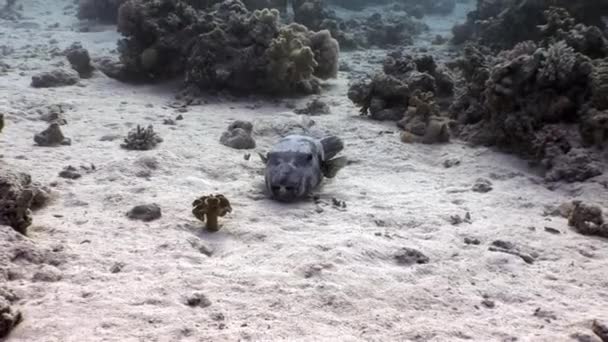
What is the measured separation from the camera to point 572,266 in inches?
162

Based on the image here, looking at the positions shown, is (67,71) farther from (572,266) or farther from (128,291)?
(572,266)

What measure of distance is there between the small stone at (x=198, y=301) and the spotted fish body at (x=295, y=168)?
216 cm

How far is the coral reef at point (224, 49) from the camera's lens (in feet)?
32.5

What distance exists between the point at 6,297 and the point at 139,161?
10.5 feet

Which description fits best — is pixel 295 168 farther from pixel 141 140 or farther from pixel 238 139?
pixel 141 140

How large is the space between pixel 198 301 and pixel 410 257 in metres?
1.85

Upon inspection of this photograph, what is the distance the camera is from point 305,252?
164 inches

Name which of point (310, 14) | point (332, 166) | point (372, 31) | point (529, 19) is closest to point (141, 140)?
point (332, 166)

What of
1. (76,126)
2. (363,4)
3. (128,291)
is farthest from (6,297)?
(363,4)

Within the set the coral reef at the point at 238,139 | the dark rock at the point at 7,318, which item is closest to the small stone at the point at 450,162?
the coral reef at the point at 238,139

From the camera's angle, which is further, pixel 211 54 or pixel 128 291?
pixel 211 54

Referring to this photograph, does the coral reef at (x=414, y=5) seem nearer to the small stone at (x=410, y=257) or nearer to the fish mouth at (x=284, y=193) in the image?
the fish mouth at (x=284, y=193)

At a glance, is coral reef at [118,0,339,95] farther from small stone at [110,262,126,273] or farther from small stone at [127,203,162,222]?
small stone at [110,262,126,273]

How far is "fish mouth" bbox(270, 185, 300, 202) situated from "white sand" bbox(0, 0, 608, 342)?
11 cm
